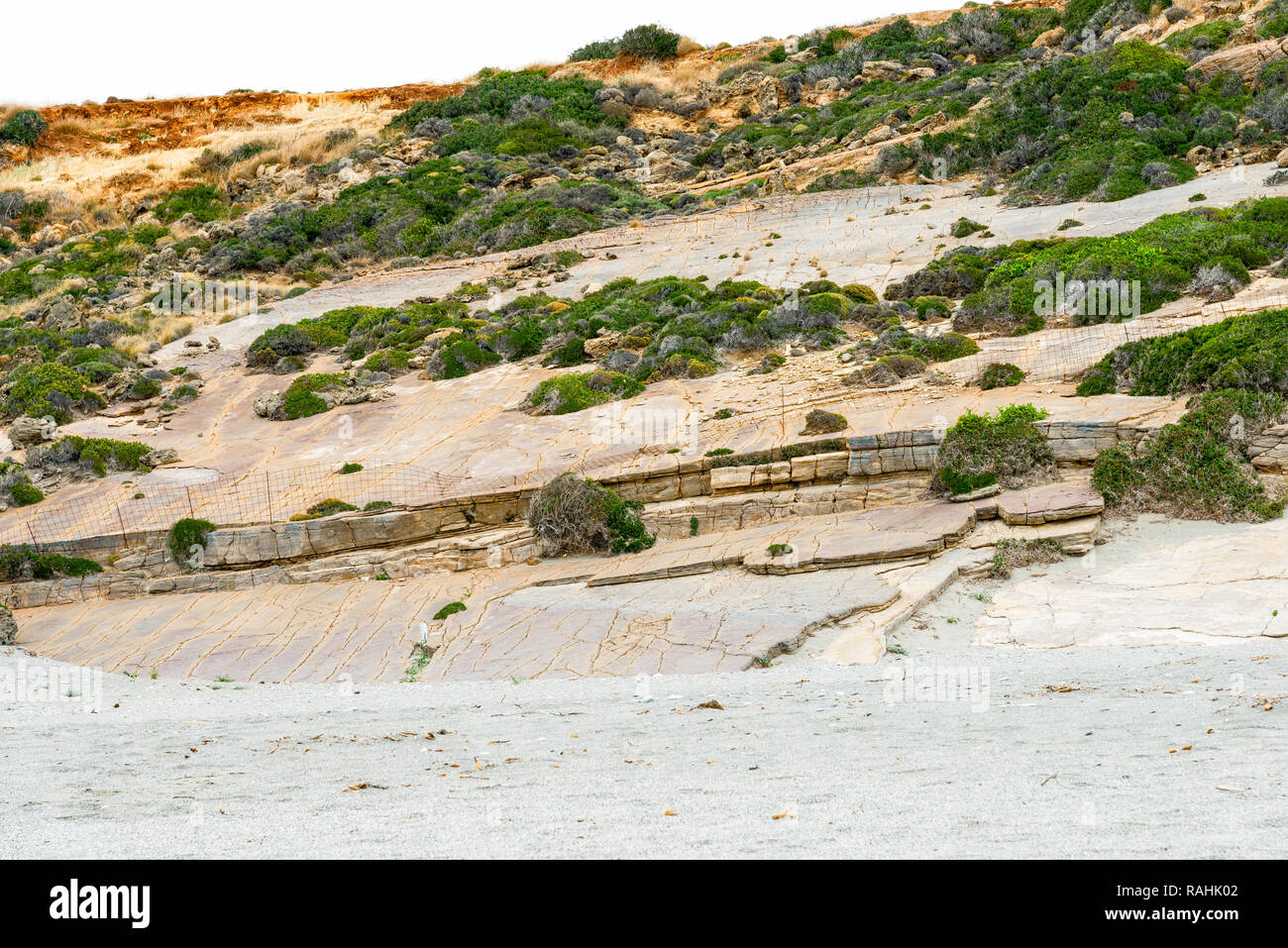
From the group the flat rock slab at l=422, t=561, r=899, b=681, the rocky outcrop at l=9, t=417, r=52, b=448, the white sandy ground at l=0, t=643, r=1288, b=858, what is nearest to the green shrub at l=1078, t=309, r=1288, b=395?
the flat rock slab at l=422, t=561, r=899, b=681

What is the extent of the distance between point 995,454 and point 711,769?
377 inches

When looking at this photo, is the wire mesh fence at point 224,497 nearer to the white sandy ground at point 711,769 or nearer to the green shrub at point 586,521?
the green shrub at point 586,521

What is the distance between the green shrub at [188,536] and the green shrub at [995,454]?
1199cm

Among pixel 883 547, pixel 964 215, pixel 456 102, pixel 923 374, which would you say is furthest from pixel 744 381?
pixel 456 102

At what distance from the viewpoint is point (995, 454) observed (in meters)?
14.2

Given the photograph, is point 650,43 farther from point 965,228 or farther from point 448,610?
point 448,610

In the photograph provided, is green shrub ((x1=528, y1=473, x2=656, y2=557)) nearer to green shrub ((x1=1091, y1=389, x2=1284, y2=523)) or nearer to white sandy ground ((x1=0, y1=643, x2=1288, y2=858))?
white sandy ground ((x1=0, y1=643, x2=1288, y2=858))

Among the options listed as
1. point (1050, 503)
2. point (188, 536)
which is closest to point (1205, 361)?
point (1050, 503)

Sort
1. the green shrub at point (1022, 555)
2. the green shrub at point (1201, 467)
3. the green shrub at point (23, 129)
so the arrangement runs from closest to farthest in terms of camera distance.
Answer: the green shrub at point (1022, 555) → the green shrub at point (1201, 467) → the green shrub at point (23, 129)

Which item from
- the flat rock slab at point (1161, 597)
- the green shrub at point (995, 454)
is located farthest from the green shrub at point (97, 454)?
the flat rock slab at point (1161, 597)

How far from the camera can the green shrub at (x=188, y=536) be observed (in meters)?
16.4

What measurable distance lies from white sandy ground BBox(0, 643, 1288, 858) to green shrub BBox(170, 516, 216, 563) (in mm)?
6752

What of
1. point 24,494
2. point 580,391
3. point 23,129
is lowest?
point 24,494

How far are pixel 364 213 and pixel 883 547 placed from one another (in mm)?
34674
